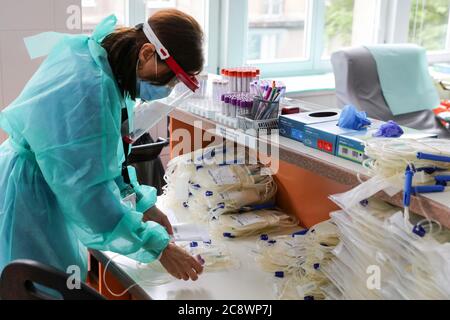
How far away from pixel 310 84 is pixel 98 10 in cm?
145

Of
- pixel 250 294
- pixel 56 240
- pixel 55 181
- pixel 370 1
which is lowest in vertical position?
pixel 250 294

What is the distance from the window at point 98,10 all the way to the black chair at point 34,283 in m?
2.02

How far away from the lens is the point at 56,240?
133 cm

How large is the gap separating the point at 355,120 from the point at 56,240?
77 centimetres

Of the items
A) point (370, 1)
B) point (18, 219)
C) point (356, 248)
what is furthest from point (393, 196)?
point (370, 1)

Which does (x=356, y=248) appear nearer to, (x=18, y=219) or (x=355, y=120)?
(x=355, y=120)

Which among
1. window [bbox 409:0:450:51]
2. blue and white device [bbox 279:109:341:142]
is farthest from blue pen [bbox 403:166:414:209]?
window [bbox 409:0:450:51]

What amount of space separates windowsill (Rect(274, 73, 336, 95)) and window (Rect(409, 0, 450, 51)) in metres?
0.90

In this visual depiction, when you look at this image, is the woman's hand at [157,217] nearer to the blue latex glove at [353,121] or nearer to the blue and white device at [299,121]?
the blue and white device at [299,121]

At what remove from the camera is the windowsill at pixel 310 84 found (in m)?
3.55

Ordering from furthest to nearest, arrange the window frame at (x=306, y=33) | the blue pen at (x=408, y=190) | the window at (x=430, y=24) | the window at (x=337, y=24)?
the window at (x=430, y=24) → the window at (x=337, y=24) → the window frame at (x=306, y=33) → the blue pen at (x=408, y=190)

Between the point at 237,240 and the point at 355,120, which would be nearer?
the point at 355,120

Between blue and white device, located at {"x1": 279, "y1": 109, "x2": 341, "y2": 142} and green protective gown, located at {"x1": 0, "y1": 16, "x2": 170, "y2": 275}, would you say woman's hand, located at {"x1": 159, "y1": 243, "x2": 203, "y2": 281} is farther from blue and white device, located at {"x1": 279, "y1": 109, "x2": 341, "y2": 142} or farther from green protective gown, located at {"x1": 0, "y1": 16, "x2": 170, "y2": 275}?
blue and white device, located at {"x1": 279, "y1": 109, "x2": 341, "y2": 142}

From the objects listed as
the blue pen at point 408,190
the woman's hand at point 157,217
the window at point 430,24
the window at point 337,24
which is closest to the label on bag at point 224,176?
the woman's hand at point 157,217
